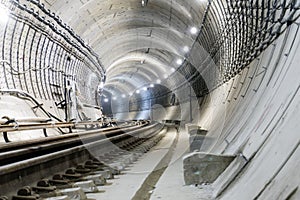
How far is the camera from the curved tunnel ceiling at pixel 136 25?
40.8 feet

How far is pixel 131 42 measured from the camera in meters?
22.0

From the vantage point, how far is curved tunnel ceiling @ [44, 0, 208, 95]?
12438 millimetres

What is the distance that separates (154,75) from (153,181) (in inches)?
1102

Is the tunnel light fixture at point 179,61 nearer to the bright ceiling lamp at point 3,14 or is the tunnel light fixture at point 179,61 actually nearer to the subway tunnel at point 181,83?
the subway tunnel at point 181,83

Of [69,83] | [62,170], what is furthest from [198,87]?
[62,170]

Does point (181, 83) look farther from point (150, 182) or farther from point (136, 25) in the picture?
point (150, 182)

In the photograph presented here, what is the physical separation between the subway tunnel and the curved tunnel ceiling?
68mm

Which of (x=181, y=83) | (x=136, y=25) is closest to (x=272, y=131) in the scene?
(x=136, y=25)

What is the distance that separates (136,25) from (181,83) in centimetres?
773

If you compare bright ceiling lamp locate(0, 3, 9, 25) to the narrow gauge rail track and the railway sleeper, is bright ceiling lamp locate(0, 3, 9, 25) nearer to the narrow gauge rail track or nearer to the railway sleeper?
the narrow gauge rail track

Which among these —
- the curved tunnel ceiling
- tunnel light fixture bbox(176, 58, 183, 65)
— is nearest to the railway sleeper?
the curved tunnel ceiling

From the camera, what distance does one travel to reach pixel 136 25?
59.4ft

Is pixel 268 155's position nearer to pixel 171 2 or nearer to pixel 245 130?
pixel 245 130

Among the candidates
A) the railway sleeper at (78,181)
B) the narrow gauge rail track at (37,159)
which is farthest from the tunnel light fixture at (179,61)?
the railway sleeper at (78,181)
